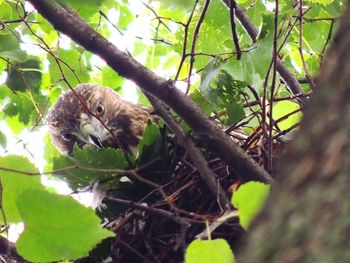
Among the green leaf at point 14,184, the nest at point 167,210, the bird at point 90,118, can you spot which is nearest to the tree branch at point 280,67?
the nest at point 167,210

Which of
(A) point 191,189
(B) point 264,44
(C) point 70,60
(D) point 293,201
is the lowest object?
(A) point 191,189

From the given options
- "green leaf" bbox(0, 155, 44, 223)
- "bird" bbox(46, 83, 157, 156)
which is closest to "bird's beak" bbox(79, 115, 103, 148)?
"bird" bbox(46, 83, 157, 156)

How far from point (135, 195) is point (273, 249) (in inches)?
61.3

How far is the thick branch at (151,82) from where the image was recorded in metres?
1.79

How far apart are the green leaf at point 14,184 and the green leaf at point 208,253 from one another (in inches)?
15.9

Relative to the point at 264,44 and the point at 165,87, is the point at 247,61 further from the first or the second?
the point at 165,87

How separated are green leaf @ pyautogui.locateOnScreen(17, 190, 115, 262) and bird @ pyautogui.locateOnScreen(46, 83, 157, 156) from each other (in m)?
Result: 1.95

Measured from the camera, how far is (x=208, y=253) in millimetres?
1416

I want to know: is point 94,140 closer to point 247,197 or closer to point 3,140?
point 3,140

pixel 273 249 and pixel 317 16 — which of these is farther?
pixel 317 16

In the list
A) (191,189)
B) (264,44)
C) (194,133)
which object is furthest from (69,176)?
(264,44)

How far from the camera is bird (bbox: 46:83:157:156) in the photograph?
3580mm

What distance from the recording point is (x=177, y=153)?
7.48ft

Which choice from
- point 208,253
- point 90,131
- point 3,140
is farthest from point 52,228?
point 90,131
